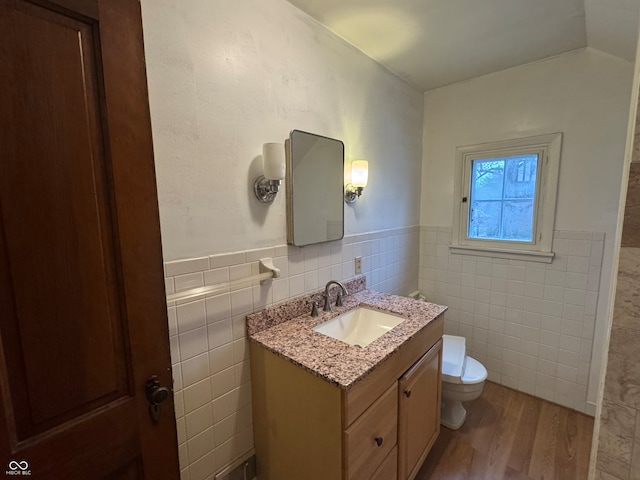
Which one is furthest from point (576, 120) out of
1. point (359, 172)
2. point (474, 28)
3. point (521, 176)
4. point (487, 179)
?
point (359, 172)

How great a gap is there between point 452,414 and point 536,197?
1631 mm

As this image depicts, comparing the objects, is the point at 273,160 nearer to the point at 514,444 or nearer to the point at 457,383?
the point at 457,383

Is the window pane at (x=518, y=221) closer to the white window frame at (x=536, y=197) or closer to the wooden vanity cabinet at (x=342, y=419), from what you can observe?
the white window frame at (x=536, y=197)

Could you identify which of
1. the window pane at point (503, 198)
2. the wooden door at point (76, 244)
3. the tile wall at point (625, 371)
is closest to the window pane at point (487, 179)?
the window pane at point (503, 198)

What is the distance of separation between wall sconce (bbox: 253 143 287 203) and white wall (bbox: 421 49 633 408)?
5.84ft

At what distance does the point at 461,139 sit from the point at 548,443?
2171 mm

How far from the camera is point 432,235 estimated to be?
258 cm

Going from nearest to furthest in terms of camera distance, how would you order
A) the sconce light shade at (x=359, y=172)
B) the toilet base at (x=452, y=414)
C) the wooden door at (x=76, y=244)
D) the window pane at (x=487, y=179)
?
the wooden door at (x=76, y=244)
the sconce light shade at (x=359, y=172)
the toilet base at (x=452, y=414)
the window pane at (x=487, y=179)

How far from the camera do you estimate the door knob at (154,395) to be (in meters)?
0.80

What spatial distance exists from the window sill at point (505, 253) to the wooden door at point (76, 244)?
7.54ft

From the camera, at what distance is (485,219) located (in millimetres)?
2328

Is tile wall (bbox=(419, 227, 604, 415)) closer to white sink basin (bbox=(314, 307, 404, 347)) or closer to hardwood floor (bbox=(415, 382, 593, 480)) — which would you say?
hardwood floor (bbox=(415, 382, 593, 480))

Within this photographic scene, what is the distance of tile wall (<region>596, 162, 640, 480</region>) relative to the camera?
2.23ft

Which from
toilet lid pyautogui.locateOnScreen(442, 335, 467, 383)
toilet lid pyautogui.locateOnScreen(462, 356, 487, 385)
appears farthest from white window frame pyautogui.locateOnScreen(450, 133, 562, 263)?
toilet lid pyautogui.locateOnScreen(462, 356, 487, 385)
